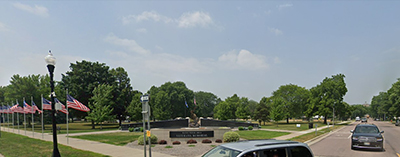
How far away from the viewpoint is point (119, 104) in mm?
46125

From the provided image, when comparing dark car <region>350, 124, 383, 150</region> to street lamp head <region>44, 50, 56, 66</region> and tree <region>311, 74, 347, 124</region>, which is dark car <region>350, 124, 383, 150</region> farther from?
tree <region>311, 74, 347, 124</region>

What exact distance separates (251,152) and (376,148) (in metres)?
13.5

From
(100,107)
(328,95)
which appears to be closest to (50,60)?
(100,107)

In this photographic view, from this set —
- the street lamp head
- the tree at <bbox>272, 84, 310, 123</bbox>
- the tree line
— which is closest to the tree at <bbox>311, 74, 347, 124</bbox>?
the tree line

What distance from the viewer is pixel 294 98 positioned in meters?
66.3

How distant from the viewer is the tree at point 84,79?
144ft

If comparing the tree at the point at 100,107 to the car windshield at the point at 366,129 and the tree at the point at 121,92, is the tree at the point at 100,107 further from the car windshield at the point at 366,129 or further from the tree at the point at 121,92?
the car windshield at the point at 366,129

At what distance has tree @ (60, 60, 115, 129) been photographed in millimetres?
43875

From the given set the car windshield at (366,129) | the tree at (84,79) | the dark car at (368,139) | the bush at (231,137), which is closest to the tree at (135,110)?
the tree at (84,79)

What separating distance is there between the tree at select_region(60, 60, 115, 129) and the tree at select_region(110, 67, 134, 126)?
6.65ft

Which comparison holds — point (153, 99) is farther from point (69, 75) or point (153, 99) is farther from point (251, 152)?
point (251, 152)

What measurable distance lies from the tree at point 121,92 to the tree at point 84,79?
2.03m

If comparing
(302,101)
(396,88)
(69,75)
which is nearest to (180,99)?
(69,75)

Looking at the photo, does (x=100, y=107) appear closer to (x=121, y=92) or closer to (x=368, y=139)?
(x=121, y=92)
